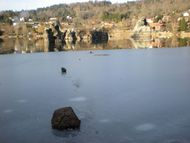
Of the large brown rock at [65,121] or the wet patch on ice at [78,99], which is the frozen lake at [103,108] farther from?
the large brown rock at [65,121]

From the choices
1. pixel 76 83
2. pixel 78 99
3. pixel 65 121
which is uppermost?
pixel 65 121

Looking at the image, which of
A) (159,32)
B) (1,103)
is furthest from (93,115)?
(159,32)

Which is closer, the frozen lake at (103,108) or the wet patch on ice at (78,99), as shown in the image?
the frozen lake at (103,108)

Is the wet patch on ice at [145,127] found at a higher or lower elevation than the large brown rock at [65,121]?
lower

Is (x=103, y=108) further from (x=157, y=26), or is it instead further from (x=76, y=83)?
(x=157, y=26)

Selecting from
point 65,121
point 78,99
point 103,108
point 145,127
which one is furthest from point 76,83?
point 145,127

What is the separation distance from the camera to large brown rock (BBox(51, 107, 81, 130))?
14945 mm

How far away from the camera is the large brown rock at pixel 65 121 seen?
14.9 metres

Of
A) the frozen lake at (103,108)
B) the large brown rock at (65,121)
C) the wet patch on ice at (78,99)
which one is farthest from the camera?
the wet patch on ice at (78,99)

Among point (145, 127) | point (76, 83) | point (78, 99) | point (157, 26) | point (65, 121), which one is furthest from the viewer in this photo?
point (157, 26)

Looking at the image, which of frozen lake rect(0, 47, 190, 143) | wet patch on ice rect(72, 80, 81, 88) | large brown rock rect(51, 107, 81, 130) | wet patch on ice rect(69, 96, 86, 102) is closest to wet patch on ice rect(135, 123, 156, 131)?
frozen lake rect(0, 47, 190, 143)

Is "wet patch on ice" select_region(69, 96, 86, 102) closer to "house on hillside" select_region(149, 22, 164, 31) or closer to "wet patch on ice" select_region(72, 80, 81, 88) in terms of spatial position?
"wet patch on ice" select_region(72, 80, 81, 88)

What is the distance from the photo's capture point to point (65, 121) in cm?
1505

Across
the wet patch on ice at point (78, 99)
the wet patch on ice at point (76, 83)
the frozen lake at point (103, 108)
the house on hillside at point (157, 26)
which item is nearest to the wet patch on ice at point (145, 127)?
the frozen lake at point (103, 108)
